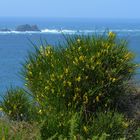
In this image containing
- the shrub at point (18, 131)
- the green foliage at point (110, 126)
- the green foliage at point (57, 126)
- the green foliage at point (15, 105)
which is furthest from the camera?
the green foliage at point (15, 105)

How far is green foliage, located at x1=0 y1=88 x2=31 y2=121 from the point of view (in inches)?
333

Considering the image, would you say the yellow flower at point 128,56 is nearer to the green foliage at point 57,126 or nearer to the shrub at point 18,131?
the green foliage at point 57,126

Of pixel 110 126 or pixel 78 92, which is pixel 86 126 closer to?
pixel 110 126

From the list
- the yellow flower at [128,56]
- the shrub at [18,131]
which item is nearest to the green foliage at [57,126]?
the shrub at [18,131]

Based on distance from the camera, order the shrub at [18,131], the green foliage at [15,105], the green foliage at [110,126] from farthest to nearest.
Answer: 1. the green foliage at [15,105]
2. the green foliage at [110,126]
3. the shrub at [18,131]

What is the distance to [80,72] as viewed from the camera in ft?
25.6

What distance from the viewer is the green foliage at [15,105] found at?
8.45 meters

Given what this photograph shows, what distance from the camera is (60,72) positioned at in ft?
25.3

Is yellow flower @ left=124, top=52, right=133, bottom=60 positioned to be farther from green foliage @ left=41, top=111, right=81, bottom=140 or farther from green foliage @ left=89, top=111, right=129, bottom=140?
green foliage @ left=41, top=111, right=81, bottom=140

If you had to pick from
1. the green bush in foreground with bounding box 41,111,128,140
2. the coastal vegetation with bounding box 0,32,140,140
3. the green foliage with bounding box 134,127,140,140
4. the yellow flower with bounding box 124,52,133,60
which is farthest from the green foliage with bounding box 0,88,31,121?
the green foliage with bounding box 134,127,140,140

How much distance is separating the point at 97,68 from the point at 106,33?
2.46 ft

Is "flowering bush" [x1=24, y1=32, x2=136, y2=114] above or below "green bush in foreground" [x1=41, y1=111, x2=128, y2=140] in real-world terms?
above

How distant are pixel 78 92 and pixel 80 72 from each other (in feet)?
0.92

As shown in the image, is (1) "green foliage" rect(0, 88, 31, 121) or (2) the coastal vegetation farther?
(1) "green foliage" rect(0, 88, 31, 121)
